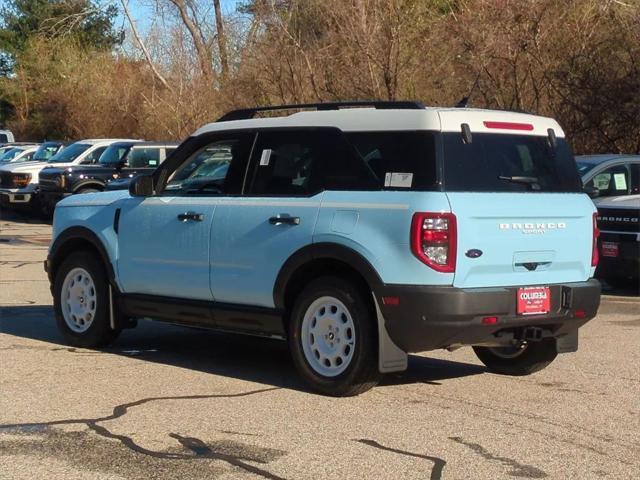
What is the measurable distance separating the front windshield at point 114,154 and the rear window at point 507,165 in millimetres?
18491

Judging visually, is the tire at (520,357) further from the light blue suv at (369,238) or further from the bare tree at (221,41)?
the bare tree at (221,41)

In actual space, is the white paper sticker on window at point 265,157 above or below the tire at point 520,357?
above

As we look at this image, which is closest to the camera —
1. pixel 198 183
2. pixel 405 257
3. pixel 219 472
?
pixel 219 472

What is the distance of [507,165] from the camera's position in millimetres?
7719

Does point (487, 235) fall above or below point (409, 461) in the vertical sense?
above

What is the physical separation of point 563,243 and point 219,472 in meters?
3.18

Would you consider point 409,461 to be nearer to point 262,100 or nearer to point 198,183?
point 198,183

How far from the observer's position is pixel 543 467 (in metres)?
6.03

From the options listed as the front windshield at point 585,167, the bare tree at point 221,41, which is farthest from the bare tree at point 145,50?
the front windshield at point 585,167

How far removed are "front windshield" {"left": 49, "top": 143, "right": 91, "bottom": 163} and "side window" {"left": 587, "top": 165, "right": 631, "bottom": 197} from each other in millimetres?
15595

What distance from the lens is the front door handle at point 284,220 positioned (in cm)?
787

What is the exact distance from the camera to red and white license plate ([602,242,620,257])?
13227mm

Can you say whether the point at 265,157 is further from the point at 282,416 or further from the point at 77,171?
the point at 77,171

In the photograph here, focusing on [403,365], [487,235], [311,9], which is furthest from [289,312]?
[311,9]
